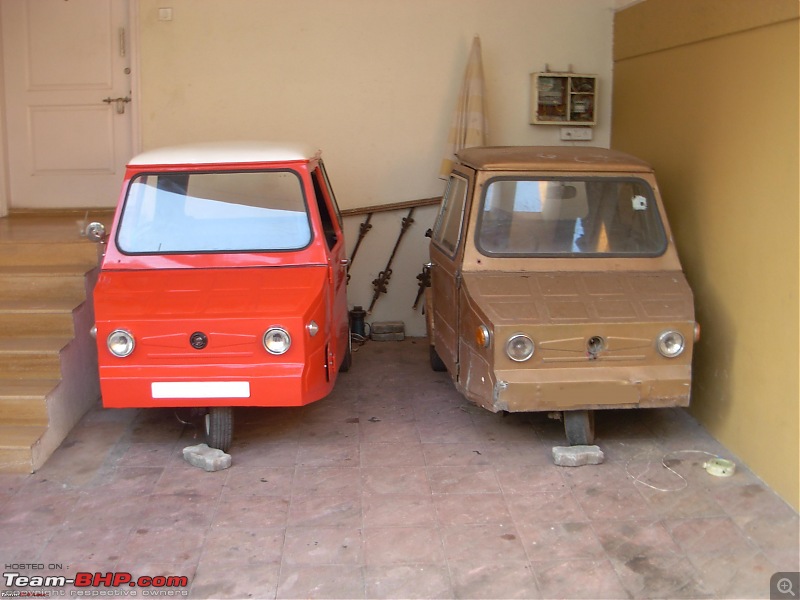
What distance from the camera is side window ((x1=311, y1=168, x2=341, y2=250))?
600 cm

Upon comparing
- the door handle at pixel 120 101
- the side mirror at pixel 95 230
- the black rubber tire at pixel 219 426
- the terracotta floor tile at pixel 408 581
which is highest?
the door handle at pixel 120 101

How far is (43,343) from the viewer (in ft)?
18.9

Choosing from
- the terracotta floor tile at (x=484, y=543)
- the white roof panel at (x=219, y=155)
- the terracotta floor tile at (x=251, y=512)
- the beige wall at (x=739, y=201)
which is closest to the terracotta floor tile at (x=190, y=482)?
the terracotta floor tile at (x=251, y=512)

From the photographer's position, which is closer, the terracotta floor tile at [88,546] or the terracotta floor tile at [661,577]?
the terracotta floor tile at [661,577]

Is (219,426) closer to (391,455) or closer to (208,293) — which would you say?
(208,293)

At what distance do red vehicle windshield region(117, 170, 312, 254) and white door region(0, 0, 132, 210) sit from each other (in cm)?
284

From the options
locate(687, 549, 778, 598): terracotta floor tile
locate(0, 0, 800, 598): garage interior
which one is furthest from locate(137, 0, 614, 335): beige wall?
locate(687, 549, 778, 598): terracotta floor tile

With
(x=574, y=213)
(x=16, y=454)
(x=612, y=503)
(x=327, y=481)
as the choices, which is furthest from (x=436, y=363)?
(x=16, y=454)

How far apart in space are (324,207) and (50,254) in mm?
2129

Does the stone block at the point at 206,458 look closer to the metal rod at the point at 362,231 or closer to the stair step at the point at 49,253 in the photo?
the stair step at the point at 49,253

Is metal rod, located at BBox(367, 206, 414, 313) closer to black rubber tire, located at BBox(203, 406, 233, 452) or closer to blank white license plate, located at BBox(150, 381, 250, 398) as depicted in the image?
black rubber tire, located at BBox(203, 406, 233, 452)

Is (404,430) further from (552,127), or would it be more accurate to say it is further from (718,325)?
(552,127)

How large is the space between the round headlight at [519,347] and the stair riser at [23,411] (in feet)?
9.60

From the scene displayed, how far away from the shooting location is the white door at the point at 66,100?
815 centimetres
